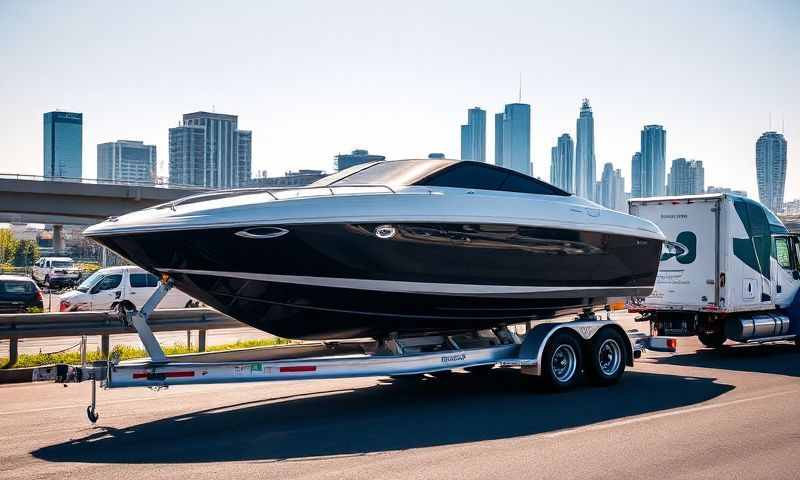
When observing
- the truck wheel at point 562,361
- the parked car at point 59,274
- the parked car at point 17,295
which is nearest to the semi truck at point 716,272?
the truck wheel at point 562,361

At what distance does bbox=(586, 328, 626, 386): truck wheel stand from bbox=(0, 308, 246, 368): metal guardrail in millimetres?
4958

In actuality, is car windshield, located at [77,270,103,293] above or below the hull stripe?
below

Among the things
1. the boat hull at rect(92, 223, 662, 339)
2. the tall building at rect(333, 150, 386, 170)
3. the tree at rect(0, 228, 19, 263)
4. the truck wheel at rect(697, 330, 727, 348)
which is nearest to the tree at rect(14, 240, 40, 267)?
the tree at rect(0, 228, 19, 263)

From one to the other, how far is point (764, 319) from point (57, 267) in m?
45.4

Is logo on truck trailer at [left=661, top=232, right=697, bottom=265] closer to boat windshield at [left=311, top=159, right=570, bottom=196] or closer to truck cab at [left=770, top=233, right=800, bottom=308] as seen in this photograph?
truck cab at [left=770, top=233, right=800, bottom=308]

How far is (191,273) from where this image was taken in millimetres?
9031

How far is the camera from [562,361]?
11594 mm

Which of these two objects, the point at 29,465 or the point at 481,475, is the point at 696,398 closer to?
the point at 481,475

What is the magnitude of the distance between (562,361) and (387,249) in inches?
132

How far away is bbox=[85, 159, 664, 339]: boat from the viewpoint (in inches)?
353

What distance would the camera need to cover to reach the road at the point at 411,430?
721 cm

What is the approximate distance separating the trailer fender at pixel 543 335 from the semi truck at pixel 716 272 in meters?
3.52

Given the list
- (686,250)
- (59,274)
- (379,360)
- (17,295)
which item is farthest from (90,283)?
(59,274)

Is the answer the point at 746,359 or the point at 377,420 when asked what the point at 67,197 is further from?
the point at 377,420
